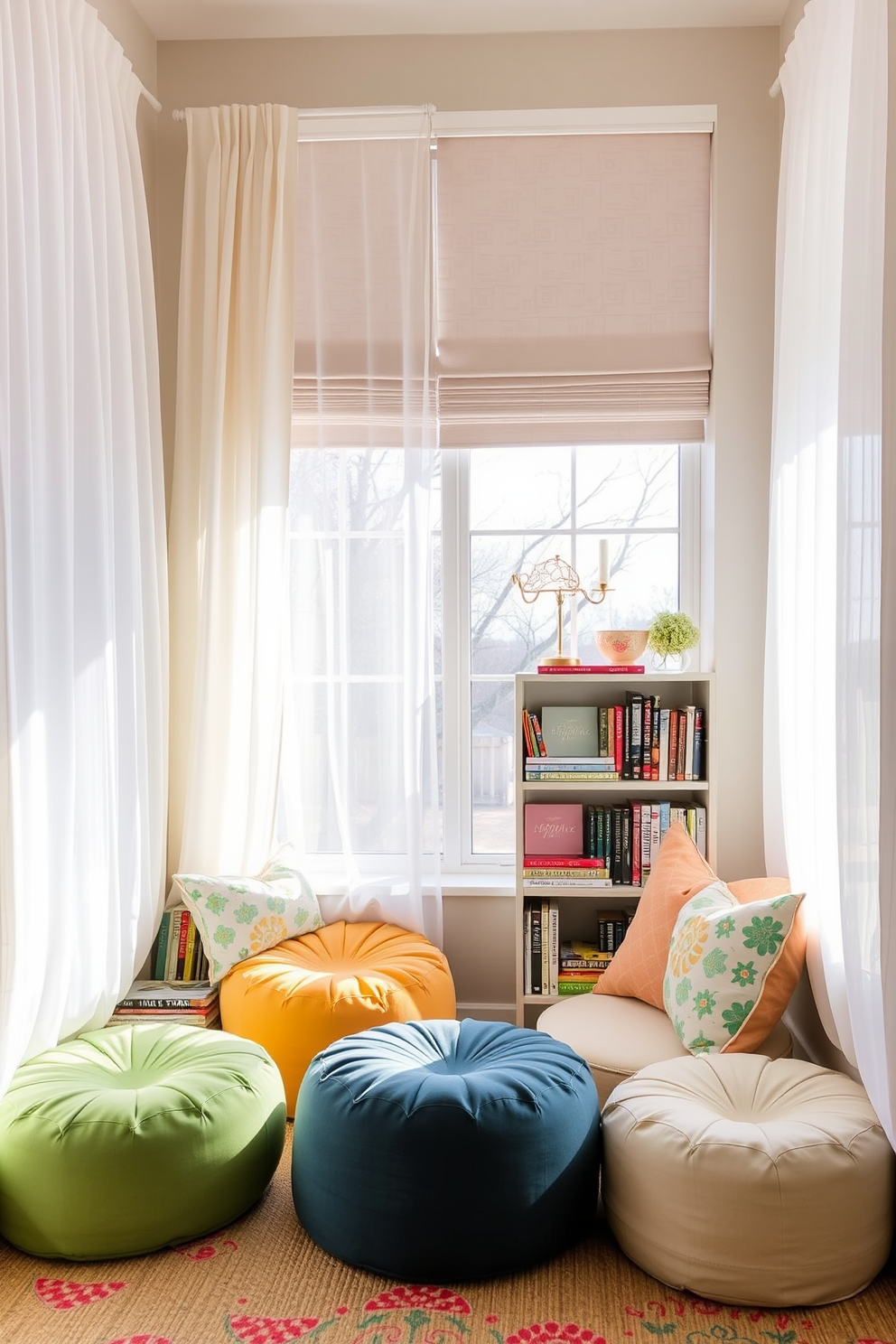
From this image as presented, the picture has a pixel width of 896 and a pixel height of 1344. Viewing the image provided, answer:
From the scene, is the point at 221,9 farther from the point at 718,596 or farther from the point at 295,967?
the point at 295,967

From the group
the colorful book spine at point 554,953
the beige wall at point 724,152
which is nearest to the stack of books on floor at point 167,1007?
the colorful book spine at point 554,953

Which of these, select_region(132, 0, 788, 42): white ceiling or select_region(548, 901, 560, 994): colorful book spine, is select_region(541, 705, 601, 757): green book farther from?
select_region(132, 0, 788, 42): white ceiling

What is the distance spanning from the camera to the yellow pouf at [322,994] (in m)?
2.51

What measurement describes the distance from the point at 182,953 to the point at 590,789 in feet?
4.03

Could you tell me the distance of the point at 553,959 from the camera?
290 cm

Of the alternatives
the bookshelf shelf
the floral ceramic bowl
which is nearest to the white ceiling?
the floral ceramic bowl

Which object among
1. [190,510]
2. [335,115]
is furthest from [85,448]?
[335,115]

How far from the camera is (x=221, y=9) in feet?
9.48

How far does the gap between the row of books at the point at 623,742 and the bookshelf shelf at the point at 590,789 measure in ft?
0.07

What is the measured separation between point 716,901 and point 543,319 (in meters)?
1.73

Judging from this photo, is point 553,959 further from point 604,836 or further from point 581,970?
point 604,836

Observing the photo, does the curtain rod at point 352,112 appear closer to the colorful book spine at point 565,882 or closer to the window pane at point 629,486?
the window pane at point 629,486

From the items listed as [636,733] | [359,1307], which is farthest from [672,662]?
[359,1307]

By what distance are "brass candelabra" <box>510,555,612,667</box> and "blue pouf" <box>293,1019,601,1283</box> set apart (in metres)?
1.31
